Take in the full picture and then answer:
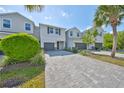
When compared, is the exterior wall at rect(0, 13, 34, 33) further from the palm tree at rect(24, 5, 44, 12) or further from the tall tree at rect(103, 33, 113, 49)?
the tall tree at rect(103, 33, 113, 49)

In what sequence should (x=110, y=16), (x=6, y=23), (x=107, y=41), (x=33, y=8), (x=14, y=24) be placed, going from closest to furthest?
(x=33, y=8) → (x=110, y=16) → (x=6, y=23) → (x=14, y=24) → (x=107, y=41)

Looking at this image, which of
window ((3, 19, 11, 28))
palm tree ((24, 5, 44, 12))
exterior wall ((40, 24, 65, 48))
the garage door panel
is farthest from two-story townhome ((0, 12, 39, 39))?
palm tree ((24, 5, 44, 12))

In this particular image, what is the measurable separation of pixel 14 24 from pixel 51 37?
24.3 ft

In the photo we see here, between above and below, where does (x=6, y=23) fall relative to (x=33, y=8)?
above

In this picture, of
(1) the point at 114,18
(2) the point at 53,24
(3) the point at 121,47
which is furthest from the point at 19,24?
(3) the point at 121,47

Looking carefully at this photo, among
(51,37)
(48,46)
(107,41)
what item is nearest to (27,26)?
(51,37)

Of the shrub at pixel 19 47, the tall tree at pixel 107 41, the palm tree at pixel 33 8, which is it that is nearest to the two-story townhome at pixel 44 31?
the tall tree at pixel 107 41

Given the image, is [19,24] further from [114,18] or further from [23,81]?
[23,81]

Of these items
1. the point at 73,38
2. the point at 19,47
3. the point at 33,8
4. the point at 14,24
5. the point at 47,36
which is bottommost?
the point at 19,47

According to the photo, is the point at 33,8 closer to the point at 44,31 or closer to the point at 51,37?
the point at 44,31

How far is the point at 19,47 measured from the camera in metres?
11.7
